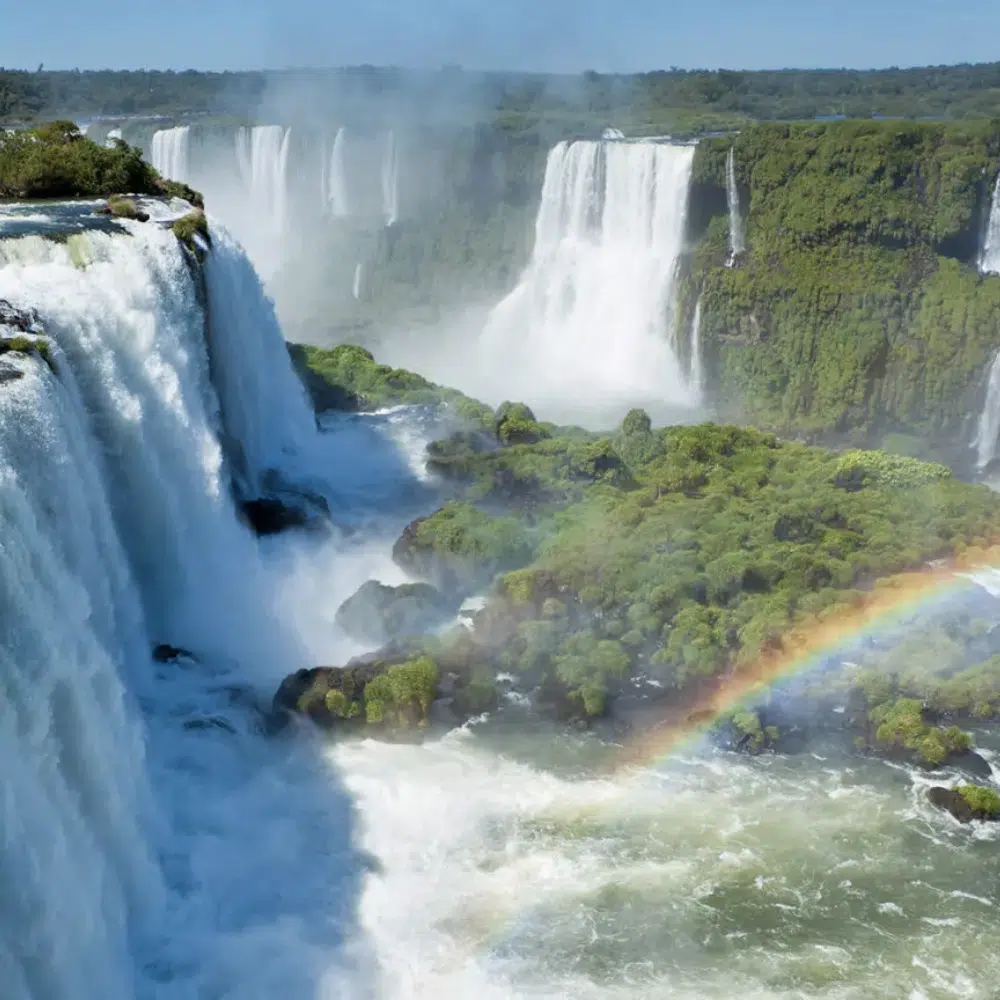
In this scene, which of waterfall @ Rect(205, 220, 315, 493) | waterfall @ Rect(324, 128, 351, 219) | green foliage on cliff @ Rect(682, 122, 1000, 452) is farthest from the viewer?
waterfall @ Rect(324, 128, 351, 219)

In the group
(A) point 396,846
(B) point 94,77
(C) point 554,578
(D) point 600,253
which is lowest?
(A) point 396,846

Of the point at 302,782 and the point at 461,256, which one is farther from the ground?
the point at 461,256

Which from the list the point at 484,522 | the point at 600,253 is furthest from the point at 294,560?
the point at 600,253

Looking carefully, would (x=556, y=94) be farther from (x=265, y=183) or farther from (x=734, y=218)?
(x=734, y=218)

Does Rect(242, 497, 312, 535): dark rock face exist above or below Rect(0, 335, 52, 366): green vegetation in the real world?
below

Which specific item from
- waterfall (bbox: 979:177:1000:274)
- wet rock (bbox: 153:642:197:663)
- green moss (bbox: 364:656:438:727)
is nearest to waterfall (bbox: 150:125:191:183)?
waterfall (bbox: 979:177:1000:274)

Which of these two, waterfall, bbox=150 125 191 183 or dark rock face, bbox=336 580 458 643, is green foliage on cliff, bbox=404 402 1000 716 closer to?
dark rock face, bbox=336 580 458 643

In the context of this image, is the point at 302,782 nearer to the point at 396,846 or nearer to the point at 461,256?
the point at 396,846
